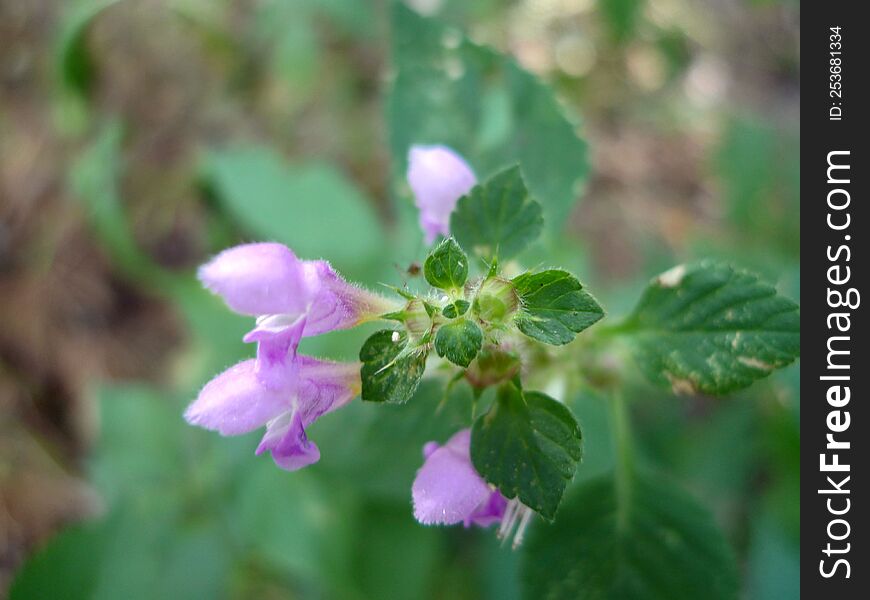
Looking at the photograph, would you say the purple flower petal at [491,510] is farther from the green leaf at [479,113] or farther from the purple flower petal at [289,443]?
the green leaf at [479,113]

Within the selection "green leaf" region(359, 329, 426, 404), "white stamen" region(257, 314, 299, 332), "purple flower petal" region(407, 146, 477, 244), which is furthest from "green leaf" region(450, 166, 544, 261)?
"white stamen" region(257, 314, 299, 332)

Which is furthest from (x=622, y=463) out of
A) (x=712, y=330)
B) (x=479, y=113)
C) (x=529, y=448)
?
(x=479, y=113)

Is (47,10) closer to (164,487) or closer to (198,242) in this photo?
(198,242)

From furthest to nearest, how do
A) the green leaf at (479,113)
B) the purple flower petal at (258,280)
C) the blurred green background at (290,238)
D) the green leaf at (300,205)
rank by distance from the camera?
the green leaf at (300,205) → the blurred green background at (290,238) → the green leaf at (479,113) → the purple flower petal at (258,280)

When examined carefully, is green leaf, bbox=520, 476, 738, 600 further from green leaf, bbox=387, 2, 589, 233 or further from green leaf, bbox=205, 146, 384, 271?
green leaf, bbox=205, 146, 384, 271

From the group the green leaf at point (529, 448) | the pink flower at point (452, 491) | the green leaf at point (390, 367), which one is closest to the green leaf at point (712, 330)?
the green leaf at point (529, 448)

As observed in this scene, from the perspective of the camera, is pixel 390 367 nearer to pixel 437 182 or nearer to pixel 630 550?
pixel 437 182

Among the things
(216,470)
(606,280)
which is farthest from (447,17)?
(216,470)
